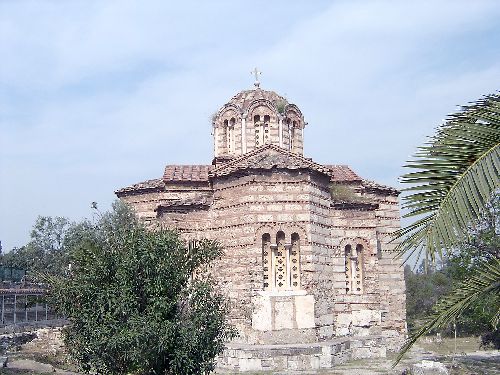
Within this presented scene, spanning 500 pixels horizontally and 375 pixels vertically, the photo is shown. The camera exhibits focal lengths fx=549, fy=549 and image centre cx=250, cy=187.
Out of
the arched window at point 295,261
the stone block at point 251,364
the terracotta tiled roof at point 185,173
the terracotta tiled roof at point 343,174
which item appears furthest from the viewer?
the terracotta tiled roof at point 343,174

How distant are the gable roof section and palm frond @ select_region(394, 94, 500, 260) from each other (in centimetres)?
1174

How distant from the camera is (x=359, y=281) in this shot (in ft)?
55.9

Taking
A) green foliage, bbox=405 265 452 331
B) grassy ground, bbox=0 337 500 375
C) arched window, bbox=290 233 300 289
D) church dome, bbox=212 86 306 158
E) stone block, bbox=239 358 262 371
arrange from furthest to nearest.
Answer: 1. green foliage, bbox=405 265 452 331
2. church dome, bbox=212 86 306 158
3. arched window, bbox=290 233 300 289
4. stone block, bbox=239 358 262 371
5. grassy ground, bbox=0 337 500 375

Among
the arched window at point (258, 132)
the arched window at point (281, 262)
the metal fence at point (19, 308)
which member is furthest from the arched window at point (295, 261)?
the metal fence at point (19, 308)

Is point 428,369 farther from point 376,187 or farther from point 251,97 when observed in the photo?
point 251,97

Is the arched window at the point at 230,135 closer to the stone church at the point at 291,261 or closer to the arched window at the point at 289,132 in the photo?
the arched window at the point at 289,132

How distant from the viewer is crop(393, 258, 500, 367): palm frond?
348 centimetres

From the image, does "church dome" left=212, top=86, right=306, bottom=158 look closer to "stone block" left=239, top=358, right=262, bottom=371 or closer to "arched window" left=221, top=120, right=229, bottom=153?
"arched window" left=221, top=120, right=229, bottom=153

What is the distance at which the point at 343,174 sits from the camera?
20.0 meters

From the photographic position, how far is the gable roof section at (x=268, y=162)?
15.1 metres

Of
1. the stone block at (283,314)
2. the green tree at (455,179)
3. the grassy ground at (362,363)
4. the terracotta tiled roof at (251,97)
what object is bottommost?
the grassy ground at (362,363)

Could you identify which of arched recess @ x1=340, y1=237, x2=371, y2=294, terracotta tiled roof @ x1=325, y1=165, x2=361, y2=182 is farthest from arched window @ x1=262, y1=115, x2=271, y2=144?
arched recess @ x1=340, y1=237, x2=371, y2=294

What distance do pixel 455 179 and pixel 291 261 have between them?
12123 mm

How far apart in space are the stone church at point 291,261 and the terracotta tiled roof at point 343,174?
1266mm
